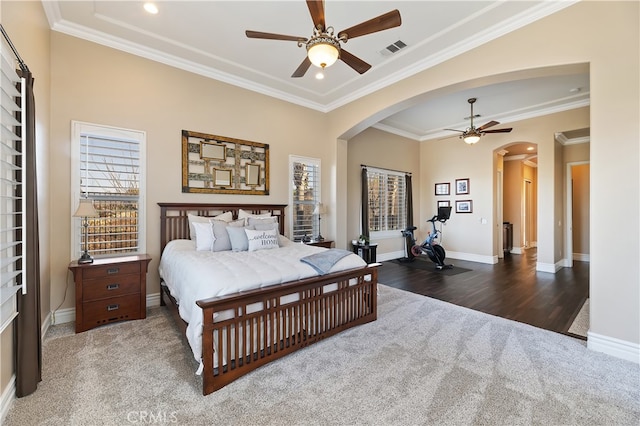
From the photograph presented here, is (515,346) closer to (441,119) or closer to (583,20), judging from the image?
(583,20)

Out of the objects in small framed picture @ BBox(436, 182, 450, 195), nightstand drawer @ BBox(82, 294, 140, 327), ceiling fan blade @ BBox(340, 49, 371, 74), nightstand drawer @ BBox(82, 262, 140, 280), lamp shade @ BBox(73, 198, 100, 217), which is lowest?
nightstand drawer @ BBox(82, 294, 140, 327)

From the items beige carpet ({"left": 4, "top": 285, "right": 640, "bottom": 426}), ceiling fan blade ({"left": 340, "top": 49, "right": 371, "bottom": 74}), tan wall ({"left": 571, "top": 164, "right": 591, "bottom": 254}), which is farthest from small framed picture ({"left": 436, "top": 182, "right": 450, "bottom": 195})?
ceiling fan blade ({"left": 340, "top": 49, "right": 371, "bottom": 74})

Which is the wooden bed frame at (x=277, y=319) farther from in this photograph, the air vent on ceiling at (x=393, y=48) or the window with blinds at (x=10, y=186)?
the air vent on ceiling at (x=393, y=48)

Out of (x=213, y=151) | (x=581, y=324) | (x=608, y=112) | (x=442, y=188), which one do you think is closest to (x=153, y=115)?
(x=213, y=151)

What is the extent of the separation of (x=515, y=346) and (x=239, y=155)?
4.47 metres

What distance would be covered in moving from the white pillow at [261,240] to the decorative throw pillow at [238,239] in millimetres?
61

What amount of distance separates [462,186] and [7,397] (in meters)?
8.38

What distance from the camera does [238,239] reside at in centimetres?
376

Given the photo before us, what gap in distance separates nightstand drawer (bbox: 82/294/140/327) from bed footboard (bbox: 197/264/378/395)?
175 centimetres

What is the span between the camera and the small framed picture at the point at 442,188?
7777 millimetres

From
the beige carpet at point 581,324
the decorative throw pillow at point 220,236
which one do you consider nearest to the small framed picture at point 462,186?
the beige carpet at point 581,324

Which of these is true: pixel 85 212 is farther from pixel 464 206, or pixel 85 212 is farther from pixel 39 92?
pixel 464 206

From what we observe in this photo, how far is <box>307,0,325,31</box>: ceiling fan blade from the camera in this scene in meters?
2.09

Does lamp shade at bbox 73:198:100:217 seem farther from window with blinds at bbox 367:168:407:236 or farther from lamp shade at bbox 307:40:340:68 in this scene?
window with blinds at bbox 367:168:407:236
